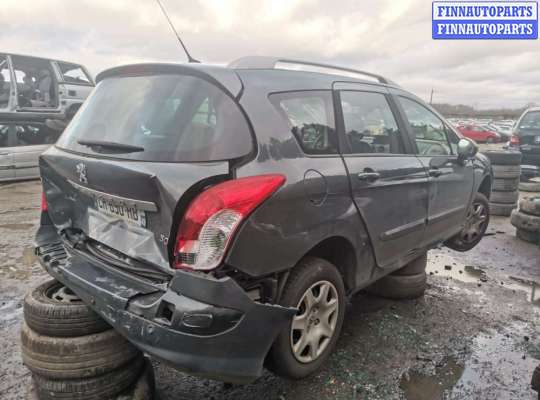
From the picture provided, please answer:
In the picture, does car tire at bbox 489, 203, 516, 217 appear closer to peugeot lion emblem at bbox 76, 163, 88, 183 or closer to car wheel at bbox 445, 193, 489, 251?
car wheel at bbox 445, 193, 489, 251

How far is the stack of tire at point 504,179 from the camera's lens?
6.89 m

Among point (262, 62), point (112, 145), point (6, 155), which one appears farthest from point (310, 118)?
point (6, 155)

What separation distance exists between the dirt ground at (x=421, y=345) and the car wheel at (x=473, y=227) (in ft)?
0.75

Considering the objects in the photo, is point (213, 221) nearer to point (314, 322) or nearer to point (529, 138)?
point (314, 322)

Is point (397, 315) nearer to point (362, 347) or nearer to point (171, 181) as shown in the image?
point (362, 347)

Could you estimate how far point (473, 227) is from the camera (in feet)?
16.3

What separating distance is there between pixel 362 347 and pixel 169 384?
53.5 inches

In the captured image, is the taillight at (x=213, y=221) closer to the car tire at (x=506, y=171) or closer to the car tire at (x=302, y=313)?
the car tire at (x=302, y=313)

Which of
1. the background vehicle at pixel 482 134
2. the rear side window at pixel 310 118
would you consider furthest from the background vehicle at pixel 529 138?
the background vehicle at pixel 482 134

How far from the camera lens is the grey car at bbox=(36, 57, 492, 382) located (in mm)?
1937

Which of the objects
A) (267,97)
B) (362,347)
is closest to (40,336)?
(267,97)

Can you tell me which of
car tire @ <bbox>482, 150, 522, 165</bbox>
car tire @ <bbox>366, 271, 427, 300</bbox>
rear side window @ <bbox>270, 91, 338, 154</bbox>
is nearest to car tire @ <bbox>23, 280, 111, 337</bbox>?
rear side window @ <bbox>270, 91, 338, 154</bbox>

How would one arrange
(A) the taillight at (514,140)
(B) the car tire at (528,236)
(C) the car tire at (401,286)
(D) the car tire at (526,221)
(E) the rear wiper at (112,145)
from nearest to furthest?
(E) the rear wiper at (112,145)
(C) the car tire at (401,286)
(D) the car tire at (526,221)
(B) the car tire at (528,236)
(A) the taillight at (514,140)

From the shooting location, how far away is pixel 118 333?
225cm
